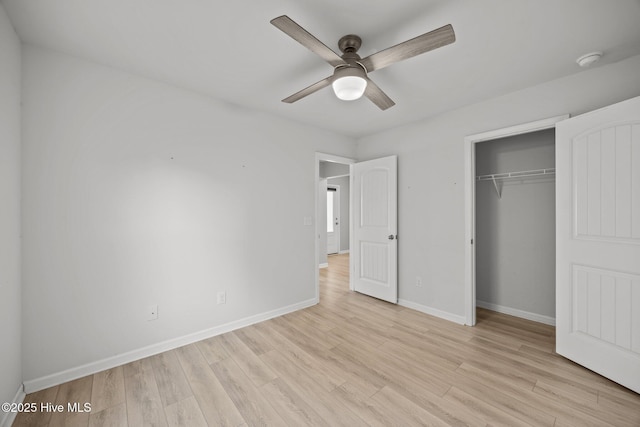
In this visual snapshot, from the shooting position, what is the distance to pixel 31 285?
1870mm

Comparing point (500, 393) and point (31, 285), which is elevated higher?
point (31, 285)

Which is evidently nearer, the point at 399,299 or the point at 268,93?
the point at 268,93

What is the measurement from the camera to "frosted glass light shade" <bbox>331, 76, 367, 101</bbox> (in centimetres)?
165

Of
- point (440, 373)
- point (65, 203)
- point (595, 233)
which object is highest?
point (65, 203)

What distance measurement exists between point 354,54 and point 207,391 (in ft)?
8.42

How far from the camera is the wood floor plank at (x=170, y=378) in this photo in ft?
5.96

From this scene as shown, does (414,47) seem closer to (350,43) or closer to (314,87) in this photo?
(350,43)

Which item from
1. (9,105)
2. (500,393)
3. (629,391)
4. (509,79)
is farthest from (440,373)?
(9,105)

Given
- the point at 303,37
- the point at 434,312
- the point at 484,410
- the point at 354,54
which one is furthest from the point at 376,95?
the point at 434,312

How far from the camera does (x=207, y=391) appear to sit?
187 cm

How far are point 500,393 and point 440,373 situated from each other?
389 millimetres

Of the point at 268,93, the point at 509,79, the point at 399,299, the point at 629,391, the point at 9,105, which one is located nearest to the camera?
the point at 9,105

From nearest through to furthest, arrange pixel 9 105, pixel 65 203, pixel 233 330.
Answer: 1. pixel 9 105
2. pixel 65 203
3. pixel 233 330

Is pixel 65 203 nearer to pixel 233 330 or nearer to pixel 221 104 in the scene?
pixel 221 104
